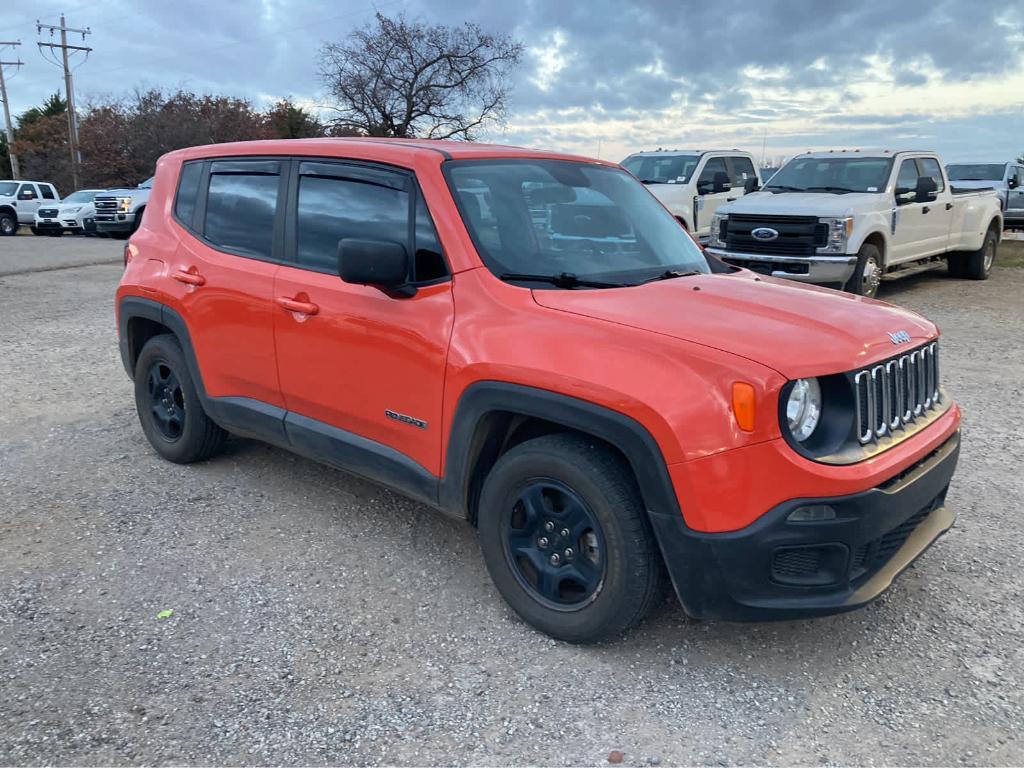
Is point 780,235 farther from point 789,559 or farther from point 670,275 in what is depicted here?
point 789,559

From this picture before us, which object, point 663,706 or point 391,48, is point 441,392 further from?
point 391,48

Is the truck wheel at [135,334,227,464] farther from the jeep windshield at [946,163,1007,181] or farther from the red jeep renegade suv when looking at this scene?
the jeep windshield at [946,163,1007,181]

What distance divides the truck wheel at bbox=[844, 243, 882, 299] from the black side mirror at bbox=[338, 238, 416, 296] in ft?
27.3

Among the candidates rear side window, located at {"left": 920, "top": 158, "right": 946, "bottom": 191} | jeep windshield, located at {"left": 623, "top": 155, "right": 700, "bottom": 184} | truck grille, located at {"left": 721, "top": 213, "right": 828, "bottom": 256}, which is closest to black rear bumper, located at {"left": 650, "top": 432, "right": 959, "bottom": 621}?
truck grille, located at {"left": 721, "top": 213, "right": 828, "bottom": 256}

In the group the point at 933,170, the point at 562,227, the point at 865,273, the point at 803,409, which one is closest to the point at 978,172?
the point at 933,170

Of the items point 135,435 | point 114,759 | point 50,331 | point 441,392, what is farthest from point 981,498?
point 50,331

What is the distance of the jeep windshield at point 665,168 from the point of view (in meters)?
14.0

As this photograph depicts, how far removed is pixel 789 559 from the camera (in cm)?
282

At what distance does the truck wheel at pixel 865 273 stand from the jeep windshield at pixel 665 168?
155 inches

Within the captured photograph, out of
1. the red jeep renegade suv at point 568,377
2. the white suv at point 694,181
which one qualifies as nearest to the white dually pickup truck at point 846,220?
the white suv at point 694,181

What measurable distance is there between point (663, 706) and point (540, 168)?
7.84 ft

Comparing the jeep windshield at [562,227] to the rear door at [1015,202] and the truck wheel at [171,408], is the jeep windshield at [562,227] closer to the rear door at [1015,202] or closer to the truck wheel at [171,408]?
the truck wheel at [171,408]

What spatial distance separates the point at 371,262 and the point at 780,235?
8365 mm

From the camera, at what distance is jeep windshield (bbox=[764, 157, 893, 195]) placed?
37.0 ft
